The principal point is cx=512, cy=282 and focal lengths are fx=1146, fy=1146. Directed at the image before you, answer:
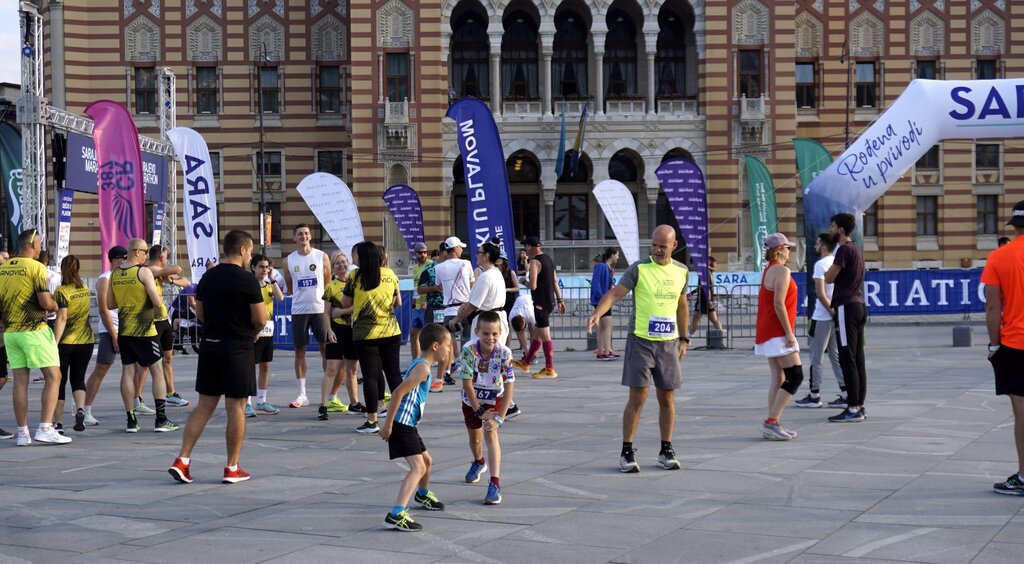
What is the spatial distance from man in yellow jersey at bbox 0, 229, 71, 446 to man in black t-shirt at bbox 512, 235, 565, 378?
7.14m

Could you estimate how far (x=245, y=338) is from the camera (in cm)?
865

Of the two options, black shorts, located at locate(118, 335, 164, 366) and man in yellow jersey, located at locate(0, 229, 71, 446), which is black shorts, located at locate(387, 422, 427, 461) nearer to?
man in yellow jersey, located at locate(0, 229, 71, 446)

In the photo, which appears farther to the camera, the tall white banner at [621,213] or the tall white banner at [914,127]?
the tall white banner at [621,213]

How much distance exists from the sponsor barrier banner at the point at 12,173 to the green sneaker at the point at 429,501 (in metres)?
21.9

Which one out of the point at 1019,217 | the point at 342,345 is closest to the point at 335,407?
the point at 342,345

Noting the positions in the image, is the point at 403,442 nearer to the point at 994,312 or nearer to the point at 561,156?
the point at 994,312

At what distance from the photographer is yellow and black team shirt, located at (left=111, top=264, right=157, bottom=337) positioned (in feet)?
36.6

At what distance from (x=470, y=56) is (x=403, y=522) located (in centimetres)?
3507

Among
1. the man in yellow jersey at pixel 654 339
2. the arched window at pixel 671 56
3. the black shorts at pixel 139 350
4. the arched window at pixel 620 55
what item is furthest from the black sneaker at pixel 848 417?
the arched window at pixel 620 55

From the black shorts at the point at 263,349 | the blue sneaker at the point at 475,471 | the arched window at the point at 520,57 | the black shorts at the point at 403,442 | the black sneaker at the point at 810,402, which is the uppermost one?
the arched window at the point at 520,57

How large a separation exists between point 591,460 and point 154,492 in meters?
3.40

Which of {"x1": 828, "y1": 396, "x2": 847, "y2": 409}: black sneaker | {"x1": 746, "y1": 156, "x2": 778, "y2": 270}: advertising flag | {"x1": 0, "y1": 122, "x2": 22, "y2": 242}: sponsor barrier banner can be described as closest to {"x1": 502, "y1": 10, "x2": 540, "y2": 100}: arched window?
{"x1": 746, "y1": 156, "x2": 778, "y2": 270}: advertising flag

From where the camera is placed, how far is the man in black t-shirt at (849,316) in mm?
11250

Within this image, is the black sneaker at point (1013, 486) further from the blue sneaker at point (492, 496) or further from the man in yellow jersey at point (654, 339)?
the blue sneaker at point (492, 496)
